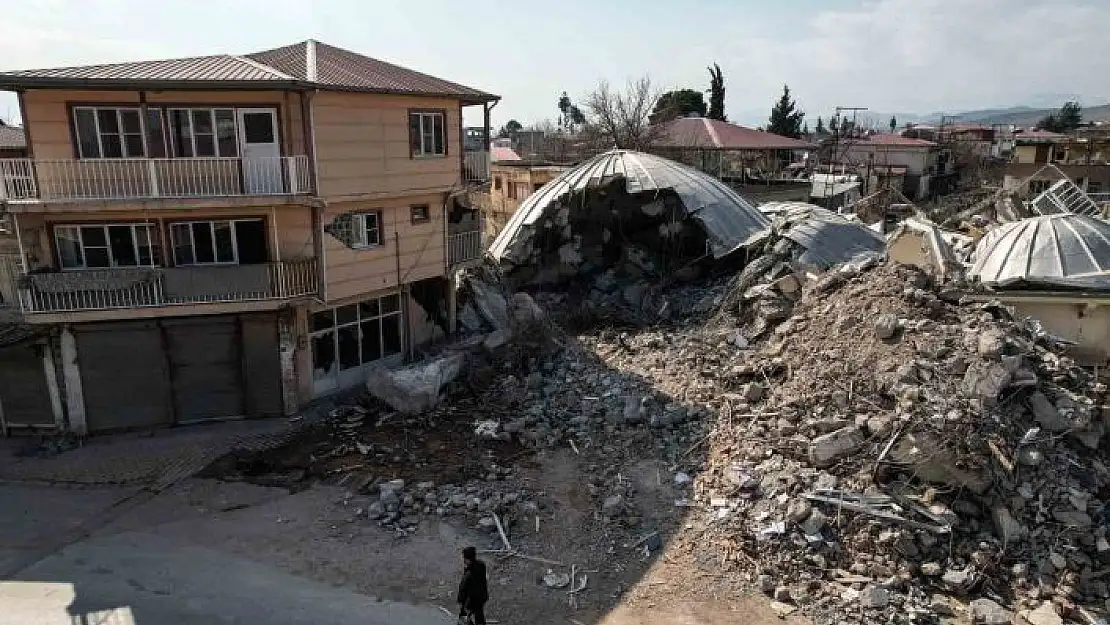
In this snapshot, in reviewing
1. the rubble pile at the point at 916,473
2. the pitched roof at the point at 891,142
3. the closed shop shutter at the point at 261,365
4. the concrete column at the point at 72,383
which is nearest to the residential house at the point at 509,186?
the closed shop shutter at the point at 261,365

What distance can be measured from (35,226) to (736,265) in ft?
72.2

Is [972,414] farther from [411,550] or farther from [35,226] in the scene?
[35,226]

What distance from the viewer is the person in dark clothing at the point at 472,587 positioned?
34.4 ft

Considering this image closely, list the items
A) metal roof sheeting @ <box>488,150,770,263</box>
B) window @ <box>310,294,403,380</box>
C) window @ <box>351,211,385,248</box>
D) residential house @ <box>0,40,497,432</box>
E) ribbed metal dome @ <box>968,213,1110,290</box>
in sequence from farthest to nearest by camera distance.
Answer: metal roof sheeting @ <box>488,150,770,263</box> → window @ <box>310,294,403,380</box> → window @ <box>351,211,385,248</box> → ribbed metal dome @ <box>968,213,1110,290</box> → residential house @ <box>0,40,497,432</box>

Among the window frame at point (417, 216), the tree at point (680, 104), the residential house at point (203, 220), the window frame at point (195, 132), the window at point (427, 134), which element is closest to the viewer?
the residential house at point (203, 220)

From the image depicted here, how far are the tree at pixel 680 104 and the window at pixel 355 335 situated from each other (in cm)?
4517

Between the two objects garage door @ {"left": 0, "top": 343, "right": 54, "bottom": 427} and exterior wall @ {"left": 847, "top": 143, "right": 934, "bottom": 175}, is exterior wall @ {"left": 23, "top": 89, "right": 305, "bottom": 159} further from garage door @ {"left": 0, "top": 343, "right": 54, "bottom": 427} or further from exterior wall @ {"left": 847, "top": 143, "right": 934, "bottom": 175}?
exterior wall @ {"left": 847, "top": 143, "right": 934, "bottom": 175}

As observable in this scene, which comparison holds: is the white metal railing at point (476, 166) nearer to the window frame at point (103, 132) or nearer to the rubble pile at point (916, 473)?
the window frame at point (103, 132)

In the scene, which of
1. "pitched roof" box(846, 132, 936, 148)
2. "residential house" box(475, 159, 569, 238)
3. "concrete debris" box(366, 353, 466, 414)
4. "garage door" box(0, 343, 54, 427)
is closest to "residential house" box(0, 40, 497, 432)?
"garage door" box(0, 343, 54, 427)

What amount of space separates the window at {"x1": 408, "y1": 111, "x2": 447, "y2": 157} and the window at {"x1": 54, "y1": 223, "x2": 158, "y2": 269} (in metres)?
7.67

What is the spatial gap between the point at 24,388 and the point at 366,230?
32.8 ft

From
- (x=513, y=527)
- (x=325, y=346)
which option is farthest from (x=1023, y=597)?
(x=325, y=346)

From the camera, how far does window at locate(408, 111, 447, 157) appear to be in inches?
827

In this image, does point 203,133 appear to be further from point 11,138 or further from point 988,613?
point 988,613
